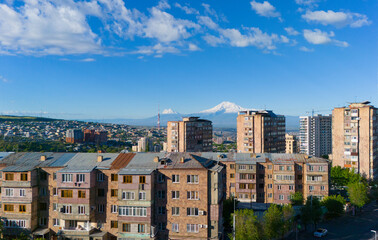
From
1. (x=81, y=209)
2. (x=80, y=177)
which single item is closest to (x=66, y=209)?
(x=81, y=209)

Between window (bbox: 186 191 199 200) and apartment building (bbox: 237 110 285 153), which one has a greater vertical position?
apartment building (bbox: 237 110 285 153)

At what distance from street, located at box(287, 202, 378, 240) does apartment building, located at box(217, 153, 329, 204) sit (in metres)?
A: 5.88

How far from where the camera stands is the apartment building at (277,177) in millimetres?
58688

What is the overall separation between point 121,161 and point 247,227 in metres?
18.6

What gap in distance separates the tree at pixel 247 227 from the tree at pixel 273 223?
3.33 feet

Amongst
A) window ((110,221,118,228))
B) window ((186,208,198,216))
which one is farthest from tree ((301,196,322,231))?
window ((110,221,118,228))

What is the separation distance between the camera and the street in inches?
1907

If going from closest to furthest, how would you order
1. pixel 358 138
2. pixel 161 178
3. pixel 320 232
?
pixel 161 178 < pixel 320 232 < pixel 358 138

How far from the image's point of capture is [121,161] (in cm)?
4253

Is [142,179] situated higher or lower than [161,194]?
higher

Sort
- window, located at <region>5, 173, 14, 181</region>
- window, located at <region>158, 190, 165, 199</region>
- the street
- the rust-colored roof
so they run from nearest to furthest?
window, located at <region>158, 190, 165, 199</region> → window, located at <region>5, 173, 14, 181</region> → the rust-colored roof → the street

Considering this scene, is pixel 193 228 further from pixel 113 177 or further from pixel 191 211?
pixel 113 177

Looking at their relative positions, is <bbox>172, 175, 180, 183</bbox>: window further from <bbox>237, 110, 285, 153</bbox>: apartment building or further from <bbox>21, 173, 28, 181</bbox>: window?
<bbox>237, 110, 285, 153</bbox>: apartment building

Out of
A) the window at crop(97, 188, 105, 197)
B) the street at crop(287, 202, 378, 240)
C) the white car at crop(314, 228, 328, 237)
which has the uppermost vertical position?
the window at crop(97, 188, 105, 197)
